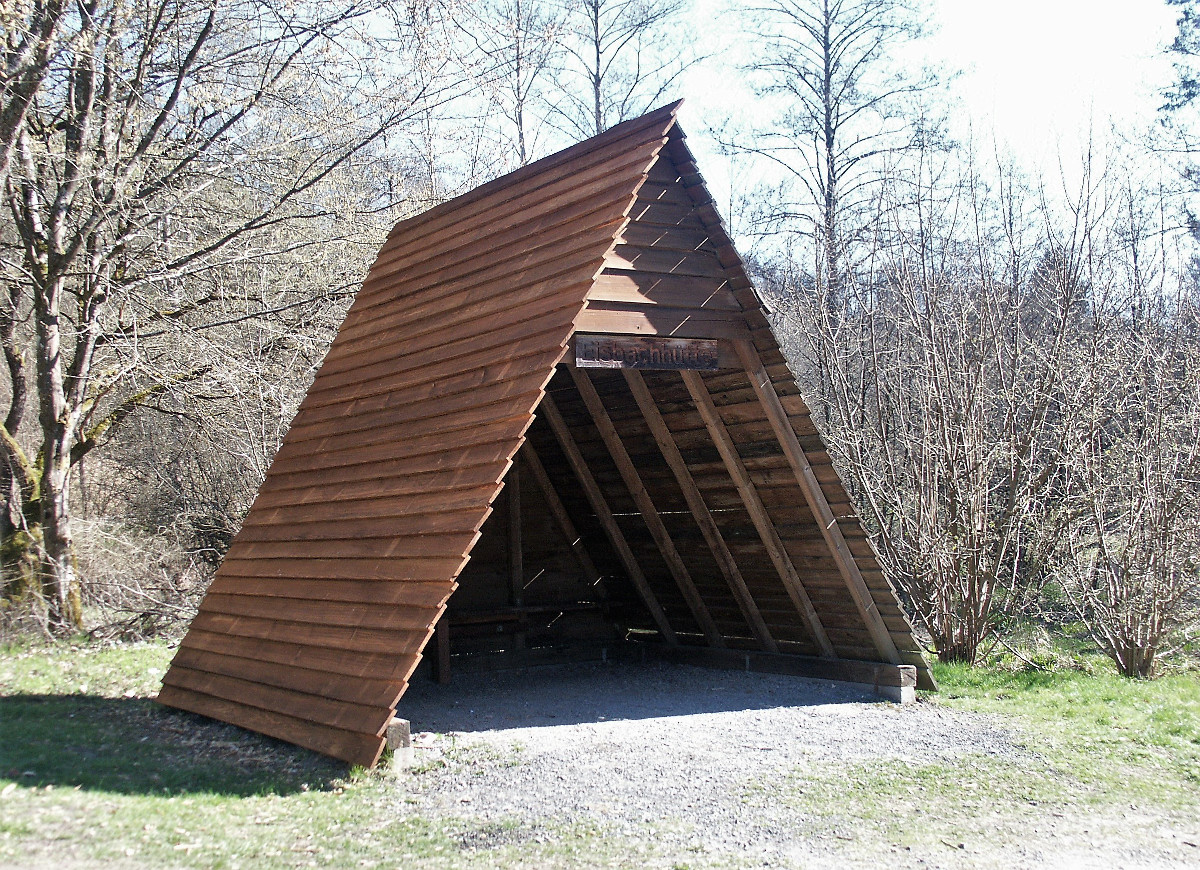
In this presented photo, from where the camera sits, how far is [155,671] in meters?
8.16

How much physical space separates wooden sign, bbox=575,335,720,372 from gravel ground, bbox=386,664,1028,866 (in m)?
2.27

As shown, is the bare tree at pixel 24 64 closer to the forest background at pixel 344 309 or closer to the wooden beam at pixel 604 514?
the forest background at pixel 344 309

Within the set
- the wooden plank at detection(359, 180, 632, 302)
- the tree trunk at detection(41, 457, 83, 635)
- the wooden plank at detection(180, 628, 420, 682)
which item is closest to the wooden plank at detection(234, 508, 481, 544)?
the wooden plank at detection(180, 628, 420, 682)

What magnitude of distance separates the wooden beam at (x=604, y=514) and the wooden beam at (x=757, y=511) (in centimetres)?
164

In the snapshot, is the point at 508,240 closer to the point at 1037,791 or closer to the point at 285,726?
the point at 285,726

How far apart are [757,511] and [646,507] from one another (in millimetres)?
1195

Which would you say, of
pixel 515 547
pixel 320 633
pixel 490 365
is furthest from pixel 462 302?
pixel 515 547

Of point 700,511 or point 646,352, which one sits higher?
point 646,352

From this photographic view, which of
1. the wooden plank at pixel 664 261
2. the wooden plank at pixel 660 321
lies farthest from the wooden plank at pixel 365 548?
the wooden plank at pixel 664 261

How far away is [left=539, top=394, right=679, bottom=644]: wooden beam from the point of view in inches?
328

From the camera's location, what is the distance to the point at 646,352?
241 inches

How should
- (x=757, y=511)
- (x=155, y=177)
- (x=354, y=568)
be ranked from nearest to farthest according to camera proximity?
(x=354, y=568) → (x=757, y=511) → (x=155, y=177)

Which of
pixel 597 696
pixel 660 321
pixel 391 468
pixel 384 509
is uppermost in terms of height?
pixel 660 321

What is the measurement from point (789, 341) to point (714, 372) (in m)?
8.27
